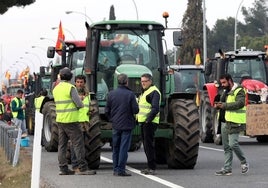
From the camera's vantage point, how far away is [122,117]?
16.4 meters

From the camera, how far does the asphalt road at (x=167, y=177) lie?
14.8 metres

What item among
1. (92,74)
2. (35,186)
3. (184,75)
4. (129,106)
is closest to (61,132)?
(129,106)

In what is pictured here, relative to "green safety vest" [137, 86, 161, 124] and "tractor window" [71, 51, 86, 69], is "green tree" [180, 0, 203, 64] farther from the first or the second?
"green safety vest" [137, 86, 161, 124]

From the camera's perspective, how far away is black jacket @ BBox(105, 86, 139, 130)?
646 inches

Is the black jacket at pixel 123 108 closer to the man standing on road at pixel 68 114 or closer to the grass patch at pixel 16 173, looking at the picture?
the man standing on road at pixel 68 114

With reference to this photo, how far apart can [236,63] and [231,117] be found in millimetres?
11061

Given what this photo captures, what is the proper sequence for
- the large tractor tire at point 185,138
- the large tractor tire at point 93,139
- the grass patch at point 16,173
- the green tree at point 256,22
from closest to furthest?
1. the grass patch at point 16,173
2. the large tractor tire at point 93,139
3. the large tractor tire at point 185,138
4. the green tree at point 256,22

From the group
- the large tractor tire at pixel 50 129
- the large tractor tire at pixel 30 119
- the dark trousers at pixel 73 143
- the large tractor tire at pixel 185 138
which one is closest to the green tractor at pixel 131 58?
the large tractor tire at pixel 185 138

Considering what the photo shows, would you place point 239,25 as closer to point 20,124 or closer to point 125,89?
point 20,124

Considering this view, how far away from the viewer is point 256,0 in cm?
16000

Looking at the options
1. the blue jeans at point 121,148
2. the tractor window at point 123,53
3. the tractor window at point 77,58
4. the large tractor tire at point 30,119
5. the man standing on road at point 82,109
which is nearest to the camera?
the blue jeans at point 121,148

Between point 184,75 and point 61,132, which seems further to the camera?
point 184,75

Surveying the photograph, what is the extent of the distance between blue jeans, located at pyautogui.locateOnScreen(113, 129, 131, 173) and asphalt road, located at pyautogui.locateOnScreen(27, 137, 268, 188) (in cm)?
24

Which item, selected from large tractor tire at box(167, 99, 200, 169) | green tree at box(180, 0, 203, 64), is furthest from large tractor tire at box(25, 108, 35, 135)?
green tree at box(180, 0, 203, 64)
